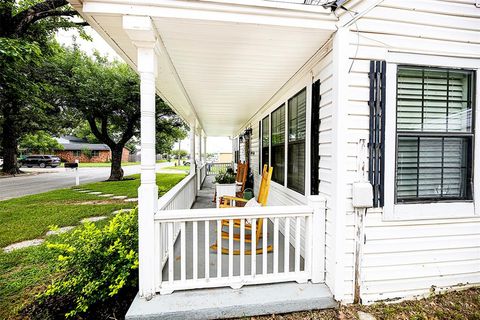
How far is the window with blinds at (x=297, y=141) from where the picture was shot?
9.89ft

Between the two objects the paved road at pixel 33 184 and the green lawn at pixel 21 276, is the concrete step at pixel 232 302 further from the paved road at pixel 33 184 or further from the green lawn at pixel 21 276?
the paved road at pixel 33 184

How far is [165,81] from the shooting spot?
329 cm

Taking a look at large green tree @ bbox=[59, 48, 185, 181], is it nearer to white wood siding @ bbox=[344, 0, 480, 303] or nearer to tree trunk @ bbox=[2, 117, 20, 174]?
tree trunk @ bbox=[2, 117, 20, 174]

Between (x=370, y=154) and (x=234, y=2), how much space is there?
184 cm

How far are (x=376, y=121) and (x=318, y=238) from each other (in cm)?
129

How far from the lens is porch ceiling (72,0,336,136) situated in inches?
74.2

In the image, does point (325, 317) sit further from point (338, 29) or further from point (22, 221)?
point (22, 221)

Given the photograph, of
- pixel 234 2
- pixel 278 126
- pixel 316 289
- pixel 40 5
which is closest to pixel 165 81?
pixel 234 2

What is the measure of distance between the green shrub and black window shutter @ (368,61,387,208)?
247 centimetres

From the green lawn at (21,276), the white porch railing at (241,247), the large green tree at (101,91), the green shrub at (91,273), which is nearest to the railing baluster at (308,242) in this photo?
the white porch railing at (241,247)

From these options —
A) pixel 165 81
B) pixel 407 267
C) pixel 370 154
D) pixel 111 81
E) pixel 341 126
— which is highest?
pixel 111 81

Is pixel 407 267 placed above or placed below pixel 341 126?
below

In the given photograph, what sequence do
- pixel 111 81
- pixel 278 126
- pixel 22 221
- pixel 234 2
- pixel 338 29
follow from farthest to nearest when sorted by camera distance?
pixel 111 81
pixel 22 221
pixel 278 126
pixel 338 29
pixel 234 2

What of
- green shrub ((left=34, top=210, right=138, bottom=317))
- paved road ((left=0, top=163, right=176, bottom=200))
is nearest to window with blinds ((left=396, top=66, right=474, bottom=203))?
green shrub ((left=34, top=210, right=138, bottom=317))
